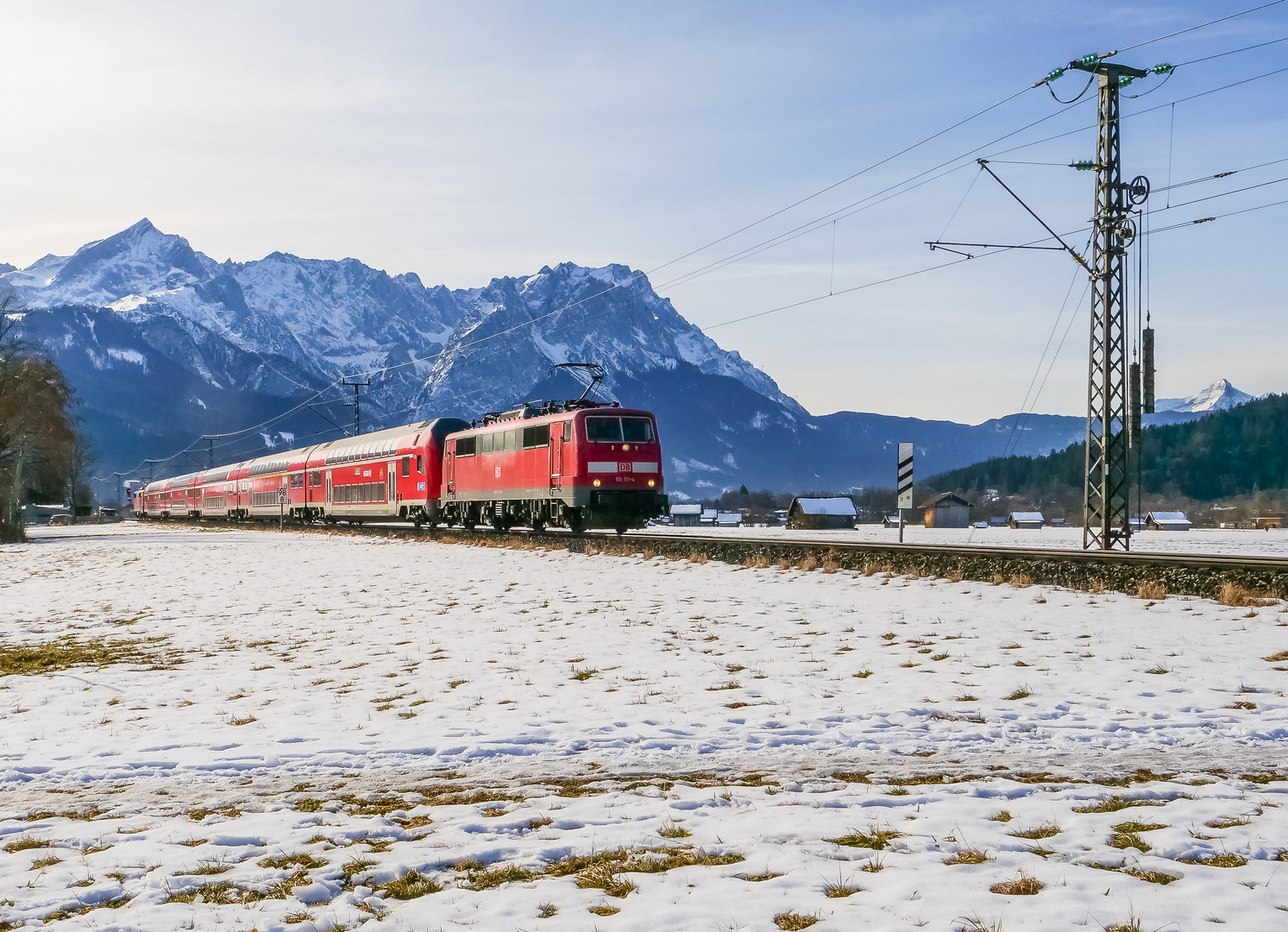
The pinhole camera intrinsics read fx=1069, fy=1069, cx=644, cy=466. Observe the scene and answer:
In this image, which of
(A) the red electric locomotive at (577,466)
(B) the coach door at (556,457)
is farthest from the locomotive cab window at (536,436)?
(B) the coach door at (556,457)

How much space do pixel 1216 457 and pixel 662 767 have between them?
179528 millimetres

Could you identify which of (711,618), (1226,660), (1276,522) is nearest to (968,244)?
(711,618)

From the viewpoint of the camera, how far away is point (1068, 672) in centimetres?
1125

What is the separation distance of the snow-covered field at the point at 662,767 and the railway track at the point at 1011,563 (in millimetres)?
756

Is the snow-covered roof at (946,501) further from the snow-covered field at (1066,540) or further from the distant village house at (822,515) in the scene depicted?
the snow-covered field at (1066,540)

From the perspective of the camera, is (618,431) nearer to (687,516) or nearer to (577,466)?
(577,466)

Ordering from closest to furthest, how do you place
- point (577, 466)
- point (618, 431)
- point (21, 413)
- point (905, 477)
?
point (905, 477) → point (577, 466) → point (618, 431) → point (21, 413)

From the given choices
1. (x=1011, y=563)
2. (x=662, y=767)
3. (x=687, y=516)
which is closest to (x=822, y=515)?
(x=687, y=516)

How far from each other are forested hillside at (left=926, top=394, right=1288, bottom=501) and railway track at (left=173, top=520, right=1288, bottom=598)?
138587mm

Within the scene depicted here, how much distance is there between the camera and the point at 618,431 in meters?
33.2

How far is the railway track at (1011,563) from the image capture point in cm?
1594

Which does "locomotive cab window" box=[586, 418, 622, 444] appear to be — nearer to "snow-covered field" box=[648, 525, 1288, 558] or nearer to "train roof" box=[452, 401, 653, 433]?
"train roof" box=[452, 401, 653, 433]

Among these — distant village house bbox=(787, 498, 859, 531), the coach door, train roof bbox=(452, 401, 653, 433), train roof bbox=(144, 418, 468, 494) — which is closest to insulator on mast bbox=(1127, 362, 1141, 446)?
train roof bbox=(452, 401, 653, 433)

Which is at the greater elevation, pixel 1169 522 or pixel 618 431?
pixel 618 431
